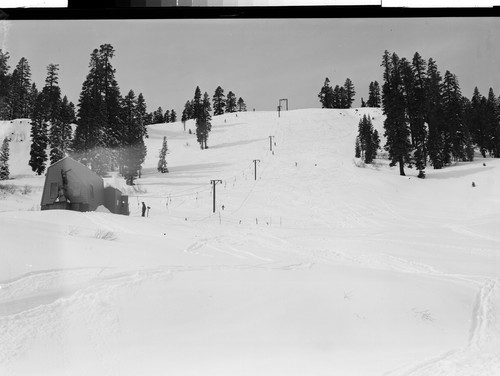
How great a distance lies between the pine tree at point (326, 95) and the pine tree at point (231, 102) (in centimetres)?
72

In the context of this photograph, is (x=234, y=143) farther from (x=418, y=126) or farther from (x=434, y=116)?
(x=434, y=116)

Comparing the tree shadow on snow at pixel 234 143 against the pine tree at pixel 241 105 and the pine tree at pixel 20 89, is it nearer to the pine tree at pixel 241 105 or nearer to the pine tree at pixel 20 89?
the pine tree at pixel 241 105

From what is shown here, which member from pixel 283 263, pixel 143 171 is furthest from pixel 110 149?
pixel 283 263

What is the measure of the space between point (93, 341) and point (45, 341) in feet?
0.90

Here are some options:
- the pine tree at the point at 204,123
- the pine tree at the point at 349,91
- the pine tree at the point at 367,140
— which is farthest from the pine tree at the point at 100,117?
the pine tree at the point at 367,140

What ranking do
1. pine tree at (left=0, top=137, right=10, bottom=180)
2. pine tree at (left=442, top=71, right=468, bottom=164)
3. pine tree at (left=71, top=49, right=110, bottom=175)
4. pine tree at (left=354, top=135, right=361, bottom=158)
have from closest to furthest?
1. pine tree at (left=0, top=137, right=10, bottom=180)
2. pine tree at (left=71, top=49, right=110, bottom=175)
3. pine tree at (left=442, top=71, right=468, bottom=164)
4. pine tree at (left=354, top=135, right=361, bottom=158)

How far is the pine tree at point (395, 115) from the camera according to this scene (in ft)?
9.52

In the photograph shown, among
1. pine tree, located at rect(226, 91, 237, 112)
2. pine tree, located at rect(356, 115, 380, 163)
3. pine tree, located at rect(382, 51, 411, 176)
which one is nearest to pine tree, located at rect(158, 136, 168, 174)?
pine tree, located at rect(226, 91, 237, 112)

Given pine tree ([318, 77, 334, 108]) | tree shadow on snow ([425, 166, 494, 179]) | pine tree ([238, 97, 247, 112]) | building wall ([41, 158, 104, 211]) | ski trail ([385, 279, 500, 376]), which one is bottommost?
ski trail ([385, 279, 500, 376])

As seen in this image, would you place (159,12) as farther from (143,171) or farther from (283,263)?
(283,263)

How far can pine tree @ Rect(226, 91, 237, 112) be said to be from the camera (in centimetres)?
288

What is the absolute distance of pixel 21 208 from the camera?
2.56 metres

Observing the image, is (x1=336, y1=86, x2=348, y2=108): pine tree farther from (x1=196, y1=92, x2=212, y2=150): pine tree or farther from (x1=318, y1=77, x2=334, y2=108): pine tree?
(x1=196, y1=92, x2=212, y2=150): pine tree

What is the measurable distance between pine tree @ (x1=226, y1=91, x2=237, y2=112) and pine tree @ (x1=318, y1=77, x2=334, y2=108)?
719 millimetres
